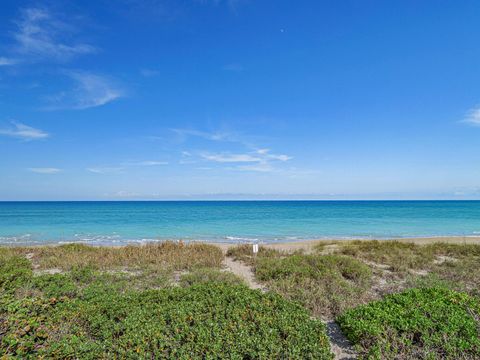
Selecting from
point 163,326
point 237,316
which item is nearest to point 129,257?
point 163,326

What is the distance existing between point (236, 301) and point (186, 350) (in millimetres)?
1894

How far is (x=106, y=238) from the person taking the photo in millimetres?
25531

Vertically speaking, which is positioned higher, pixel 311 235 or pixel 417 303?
pixel 417 303

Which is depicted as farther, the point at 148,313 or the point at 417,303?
the point at 417,303

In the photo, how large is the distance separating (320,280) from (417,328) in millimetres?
4104

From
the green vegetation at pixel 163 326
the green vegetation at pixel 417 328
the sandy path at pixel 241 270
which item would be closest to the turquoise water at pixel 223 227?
the sandy path at pixel 241 270

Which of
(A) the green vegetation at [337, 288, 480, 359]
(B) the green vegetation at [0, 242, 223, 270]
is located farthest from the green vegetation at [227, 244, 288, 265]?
(A) the green vegetation at [337, 288, 480, 359]

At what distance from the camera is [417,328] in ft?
15.7

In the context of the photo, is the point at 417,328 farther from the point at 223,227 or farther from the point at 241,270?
the point at 223,227

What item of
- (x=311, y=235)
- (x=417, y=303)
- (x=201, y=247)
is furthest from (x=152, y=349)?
(x=311, y=235)

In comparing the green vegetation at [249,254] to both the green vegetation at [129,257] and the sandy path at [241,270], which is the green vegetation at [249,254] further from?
the green vegetation at [129,257]

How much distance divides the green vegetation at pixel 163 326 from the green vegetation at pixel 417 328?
0.84 meters

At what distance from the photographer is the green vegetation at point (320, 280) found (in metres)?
7.20

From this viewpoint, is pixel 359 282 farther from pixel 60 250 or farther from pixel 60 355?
pixel 60 250
